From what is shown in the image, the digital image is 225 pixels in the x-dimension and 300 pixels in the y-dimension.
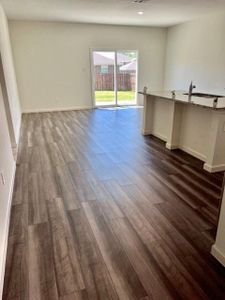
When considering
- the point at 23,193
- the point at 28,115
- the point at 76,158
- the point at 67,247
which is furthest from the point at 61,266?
the point at 28,115

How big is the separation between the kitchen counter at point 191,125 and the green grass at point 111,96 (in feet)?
12.3

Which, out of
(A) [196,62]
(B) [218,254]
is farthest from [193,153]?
(A) [196,62]

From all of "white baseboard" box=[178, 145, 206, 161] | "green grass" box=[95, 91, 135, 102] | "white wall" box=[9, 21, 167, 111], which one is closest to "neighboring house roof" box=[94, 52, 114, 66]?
"white wall" box=[9, 21, 167, 111]

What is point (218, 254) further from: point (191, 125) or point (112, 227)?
point (191, 125)

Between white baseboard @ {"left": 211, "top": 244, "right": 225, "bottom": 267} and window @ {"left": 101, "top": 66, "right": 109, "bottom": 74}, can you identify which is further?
window @ {"left": 101, "top": 66, "right": 109, "bottom": 74}

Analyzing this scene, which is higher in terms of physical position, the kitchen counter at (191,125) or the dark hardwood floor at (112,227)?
the kitchen counter at (191,125)

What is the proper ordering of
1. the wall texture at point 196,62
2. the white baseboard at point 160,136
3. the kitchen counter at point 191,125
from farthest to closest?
the white baseboard at point 160,136, the wall texture at point 196,62, the kitchen counter at point 191,125

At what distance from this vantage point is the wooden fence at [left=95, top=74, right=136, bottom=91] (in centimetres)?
830

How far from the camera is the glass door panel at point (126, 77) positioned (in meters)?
8.39

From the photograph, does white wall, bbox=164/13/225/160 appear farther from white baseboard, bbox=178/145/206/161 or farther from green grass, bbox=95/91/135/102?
green grass, bbox=95/91/135/102

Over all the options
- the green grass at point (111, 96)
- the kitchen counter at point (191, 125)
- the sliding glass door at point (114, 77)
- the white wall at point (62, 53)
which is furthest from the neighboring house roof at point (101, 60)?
the kitchen counter at point (191, 125)

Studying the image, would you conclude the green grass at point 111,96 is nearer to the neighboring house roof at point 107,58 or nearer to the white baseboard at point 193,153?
the neighboring house roof at point 107,58

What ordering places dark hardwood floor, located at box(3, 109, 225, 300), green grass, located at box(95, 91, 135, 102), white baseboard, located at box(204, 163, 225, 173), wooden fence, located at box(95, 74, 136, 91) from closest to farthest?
1. dark hardwood floor, located at box(3, 109, 225, 300)
2. white baseboard, located at box(204, 163, 225, 173)
3. wooden fence, located at box(95, 74, 136, 91)
4. green grass, located at box(95, 91, 135, 102)

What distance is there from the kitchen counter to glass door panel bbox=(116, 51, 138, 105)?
12.9ft
